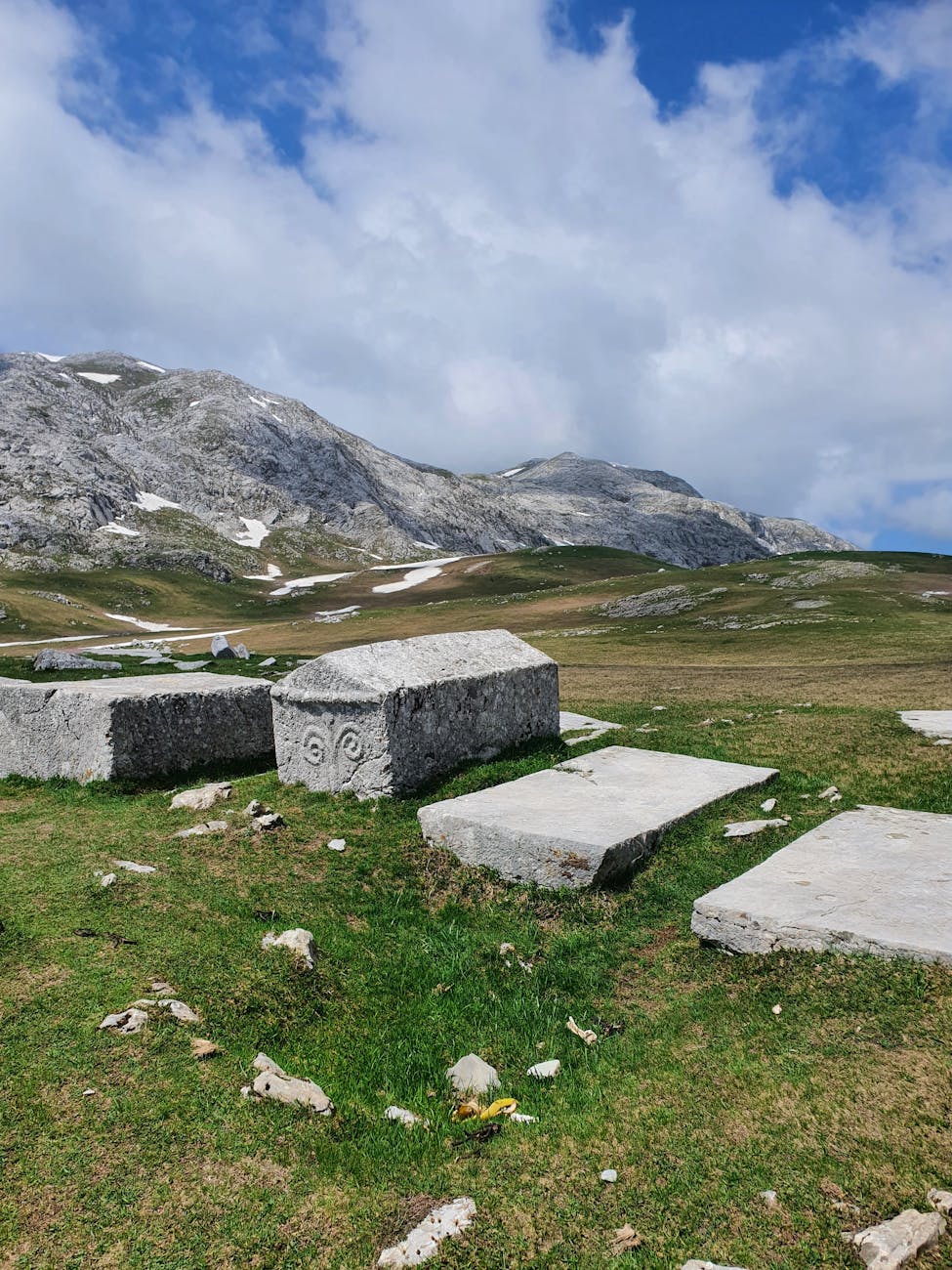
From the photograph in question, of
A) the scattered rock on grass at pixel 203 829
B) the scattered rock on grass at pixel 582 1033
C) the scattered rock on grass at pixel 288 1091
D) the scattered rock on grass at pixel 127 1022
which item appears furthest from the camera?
the scattered rock on grass at pixel 203 829

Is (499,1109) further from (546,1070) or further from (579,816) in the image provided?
(579,816)

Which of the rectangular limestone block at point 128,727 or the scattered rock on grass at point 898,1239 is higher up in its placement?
the rectangular limestone block at point 128,727

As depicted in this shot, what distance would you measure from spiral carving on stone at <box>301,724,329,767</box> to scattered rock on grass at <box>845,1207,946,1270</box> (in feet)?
29.1

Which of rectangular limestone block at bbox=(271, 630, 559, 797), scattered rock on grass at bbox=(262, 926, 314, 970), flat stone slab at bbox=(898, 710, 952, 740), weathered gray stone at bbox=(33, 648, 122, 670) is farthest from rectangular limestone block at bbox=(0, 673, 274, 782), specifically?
flat stone slab at bbox=(898, 710, 952, 740)

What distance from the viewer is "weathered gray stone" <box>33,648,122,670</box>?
26.3m

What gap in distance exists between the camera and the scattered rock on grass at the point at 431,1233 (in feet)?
13.0

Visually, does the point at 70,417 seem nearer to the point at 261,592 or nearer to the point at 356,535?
the point at 356,535

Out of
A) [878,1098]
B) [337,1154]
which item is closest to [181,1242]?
[337,1154]

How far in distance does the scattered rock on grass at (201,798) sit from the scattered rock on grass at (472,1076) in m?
6.34

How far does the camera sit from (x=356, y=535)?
191875 millimetres

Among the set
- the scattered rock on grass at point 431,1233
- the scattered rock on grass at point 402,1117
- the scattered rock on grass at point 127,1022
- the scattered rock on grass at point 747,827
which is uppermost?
the scattered rock on grass at point 747,827

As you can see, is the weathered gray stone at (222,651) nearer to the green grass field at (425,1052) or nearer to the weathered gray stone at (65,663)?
the weathered gray stone at (65,663)

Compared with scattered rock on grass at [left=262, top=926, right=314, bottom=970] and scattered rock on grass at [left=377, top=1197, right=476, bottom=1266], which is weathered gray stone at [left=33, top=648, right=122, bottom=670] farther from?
scattered rock on grass at [left=377, top=1197, right=476, bottom=1266]

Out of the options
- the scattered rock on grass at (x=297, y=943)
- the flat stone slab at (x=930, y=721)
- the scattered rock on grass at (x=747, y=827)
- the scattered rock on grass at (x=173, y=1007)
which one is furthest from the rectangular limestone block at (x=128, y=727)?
the flat stone slab at (x=930, y=721)
